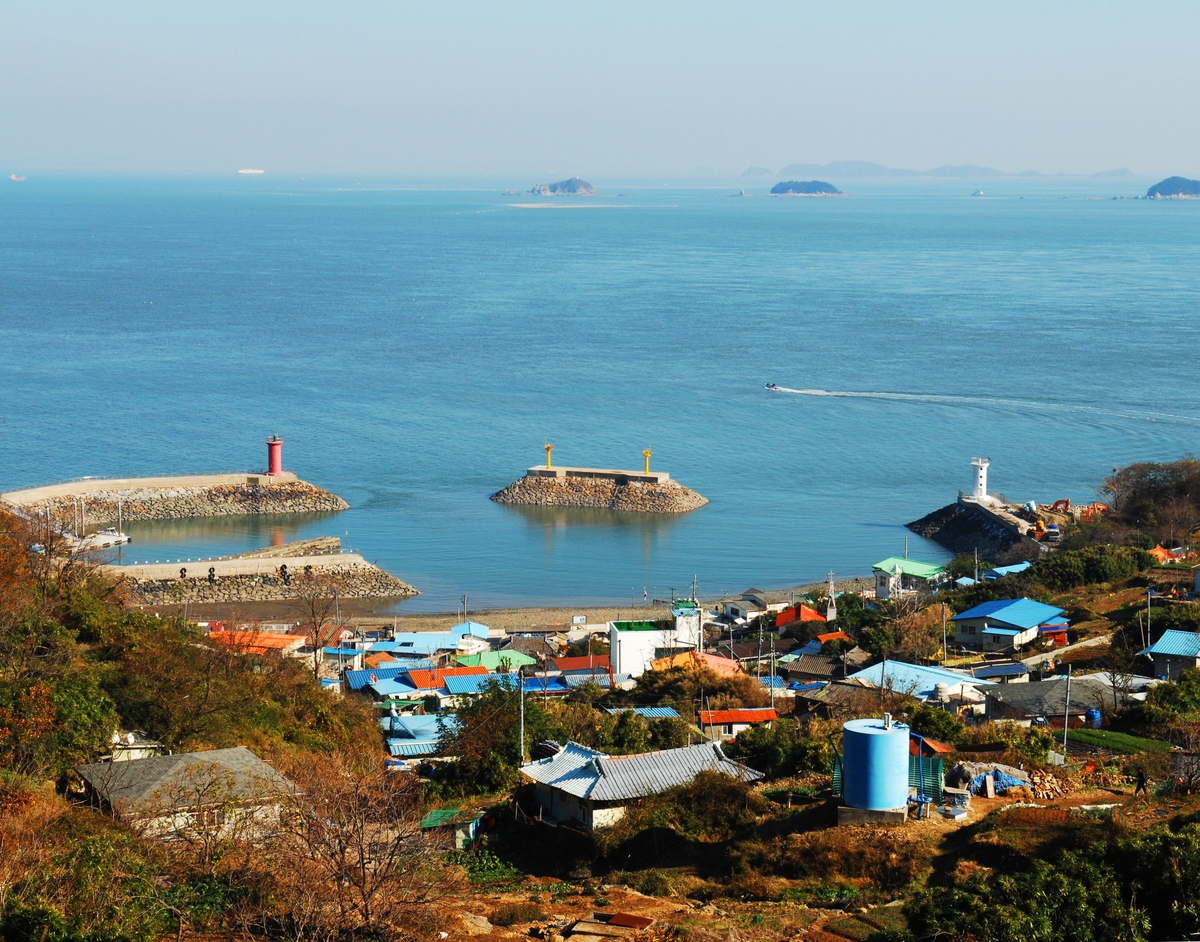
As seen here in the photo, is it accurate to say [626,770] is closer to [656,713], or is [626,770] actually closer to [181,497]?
[656,713]

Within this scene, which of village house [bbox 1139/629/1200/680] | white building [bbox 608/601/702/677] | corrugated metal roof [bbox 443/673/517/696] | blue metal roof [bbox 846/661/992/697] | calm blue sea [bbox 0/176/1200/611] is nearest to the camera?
blue metal roof [bbox 846/661/992/697]

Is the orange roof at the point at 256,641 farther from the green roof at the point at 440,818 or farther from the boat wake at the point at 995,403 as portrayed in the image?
the boat wake at the point at 995,403

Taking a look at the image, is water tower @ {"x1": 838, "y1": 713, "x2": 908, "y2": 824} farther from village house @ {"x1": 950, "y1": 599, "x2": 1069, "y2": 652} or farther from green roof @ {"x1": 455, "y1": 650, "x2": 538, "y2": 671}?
village house @ {"x1": 950, "y1": 599, "x2": 1069, "y2": 652}

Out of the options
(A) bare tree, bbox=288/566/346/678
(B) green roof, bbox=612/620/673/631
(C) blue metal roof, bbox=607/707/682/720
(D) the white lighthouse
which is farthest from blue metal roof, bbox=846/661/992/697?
(D) the white lighthouse

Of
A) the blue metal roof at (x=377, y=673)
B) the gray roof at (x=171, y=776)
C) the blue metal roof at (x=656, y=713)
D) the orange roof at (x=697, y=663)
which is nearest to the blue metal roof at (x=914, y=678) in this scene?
the orange roof at (x=697, y=663)

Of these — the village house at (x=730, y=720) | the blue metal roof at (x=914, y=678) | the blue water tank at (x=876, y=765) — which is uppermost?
the blue water tank at (x=876, y=765)

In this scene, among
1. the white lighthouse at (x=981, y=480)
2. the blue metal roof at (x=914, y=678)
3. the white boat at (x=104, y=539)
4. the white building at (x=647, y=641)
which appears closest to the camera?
the blue metal roof at (x=914, y=678)

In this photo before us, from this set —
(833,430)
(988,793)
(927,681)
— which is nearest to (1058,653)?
(927,681)

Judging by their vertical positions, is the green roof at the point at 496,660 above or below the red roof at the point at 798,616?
above
